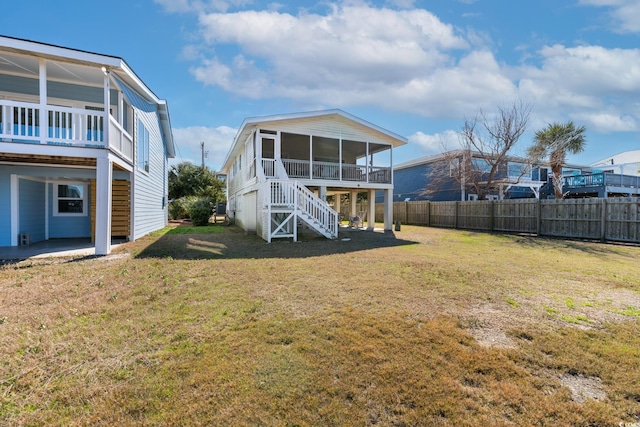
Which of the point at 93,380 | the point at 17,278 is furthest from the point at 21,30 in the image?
the point at 93,380

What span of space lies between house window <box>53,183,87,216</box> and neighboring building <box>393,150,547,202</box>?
2085 centimetres

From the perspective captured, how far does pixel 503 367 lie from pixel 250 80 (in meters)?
19.6

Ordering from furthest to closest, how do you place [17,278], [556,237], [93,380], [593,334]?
[556,237] → [17,278] → [593,334] → [93,380]

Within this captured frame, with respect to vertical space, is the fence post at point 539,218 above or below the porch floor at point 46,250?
above

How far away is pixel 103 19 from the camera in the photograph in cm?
1052

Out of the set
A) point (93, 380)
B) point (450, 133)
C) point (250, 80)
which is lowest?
point (93, 380)

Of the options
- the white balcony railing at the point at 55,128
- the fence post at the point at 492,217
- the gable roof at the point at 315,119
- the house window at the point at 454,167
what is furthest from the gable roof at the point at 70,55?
the house window at the point at 454,167

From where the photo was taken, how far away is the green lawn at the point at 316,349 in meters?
2.18

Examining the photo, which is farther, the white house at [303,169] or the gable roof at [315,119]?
the gable roof at [315,119]

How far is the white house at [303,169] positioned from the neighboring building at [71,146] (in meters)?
4.43

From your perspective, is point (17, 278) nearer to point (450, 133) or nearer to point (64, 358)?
point (64, 358)

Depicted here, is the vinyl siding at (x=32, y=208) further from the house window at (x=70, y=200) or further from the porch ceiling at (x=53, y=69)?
the porch ceiling at (x=53, y=69)

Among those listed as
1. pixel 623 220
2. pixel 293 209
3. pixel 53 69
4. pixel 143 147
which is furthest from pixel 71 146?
pixel 623 220

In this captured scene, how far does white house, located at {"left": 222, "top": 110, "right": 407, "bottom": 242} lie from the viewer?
1167 centimetres
